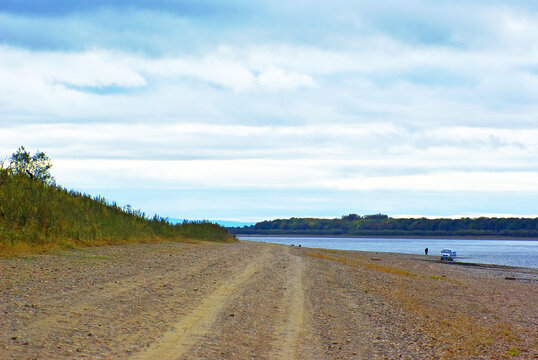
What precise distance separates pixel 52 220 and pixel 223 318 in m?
14.7

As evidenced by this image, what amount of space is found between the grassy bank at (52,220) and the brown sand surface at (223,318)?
2.07 m

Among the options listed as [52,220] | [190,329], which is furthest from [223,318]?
[52,220]

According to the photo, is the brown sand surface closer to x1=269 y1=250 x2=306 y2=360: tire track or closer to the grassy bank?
x1=269 y1=250 x2=306 y2=360: tire track

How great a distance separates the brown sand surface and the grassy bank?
2.07 metres

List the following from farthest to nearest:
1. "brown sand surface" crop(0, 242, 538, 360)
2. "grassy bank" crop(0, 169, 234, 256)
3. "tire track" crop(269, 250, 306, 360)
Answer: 1. "grassy bank" crop(0, 169, 234, 256)
2. "tire track" crop(269, 250, 306, 360)
3. "brown sand surface" crop(0, 242, 538, 360)

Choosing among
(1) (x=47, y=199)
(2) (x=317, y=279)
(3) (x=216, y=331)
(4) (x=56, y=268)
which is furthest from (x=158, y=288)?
(1) (x=47, y=199)

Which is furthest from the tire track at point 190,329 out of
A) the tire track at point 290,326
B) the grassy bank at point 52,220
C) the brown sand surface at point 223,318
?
the grassy bank at point 52,220

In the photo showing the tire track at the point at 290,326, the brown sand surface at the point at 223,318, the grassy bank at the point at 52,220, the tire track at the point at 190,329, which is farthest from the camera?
the grassy bank at the point at 52,220

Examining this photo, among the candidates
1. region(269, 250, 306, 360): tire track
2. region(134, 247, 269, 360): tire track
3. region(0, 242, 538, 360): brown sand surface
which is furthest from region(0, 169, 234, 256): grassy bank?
region(269, 250, 306, 360): tire track

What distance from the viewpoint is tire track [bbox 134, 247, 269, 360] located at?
26.9 ft

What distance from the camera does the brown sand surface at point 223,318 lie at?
8695mm

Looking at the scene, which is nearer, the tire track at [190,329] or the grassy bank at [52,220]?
the tire track at [190,329]

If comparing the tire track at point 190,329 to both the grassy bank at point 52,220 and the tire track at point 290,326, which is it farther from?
the grassy bank at point 52,220

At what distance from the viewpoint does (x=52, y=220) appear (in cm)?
2336
